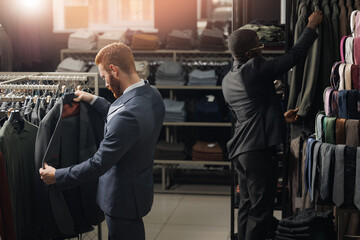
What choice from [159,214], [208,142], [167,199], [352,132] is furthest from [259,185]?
[208,142]

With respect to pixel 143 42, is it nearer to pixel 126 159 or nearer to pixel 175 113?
pixel 175 113

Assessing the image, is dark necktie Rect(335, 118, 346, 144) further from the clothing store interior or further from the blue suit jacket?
the blue suit jacket

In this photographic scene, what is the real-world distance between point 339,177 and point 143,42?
3.77m

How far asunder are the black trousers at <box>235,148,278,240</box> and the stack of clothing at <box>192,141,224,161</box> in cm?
239

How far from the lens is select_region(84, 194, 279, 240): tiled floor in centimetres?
525

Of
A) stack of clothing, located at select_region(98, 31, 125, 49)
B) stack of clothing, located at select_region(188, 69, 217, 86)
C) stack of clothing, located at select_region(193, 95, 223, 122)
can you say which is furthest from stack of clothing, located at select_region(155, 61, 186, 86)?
stack of clothing, located at select_region(98, 31, 125, 49)

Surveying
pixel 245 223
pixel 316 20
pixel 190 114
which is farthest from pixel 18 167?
pixel 190 114

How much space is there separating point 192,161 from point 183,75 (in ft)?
3.29

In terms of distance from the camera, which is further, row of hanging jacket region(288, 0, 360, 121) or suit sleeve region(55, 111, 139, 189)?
row of hanging jacket region(288, 0, 360, 121)

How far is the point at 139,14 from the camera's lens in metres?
8.08

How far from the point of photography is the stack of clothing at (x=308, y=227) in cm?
386

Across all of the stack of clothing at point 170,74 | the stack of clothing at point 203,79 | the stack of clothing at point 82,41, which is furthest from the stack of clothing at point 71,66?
the stack of clothing at point 203,79

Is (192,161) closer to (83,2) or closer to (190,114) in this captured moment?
(190,114)

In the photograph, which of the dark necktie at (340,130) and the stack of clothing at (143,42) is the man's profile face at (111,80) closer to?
the dark necktie at (340,130)
